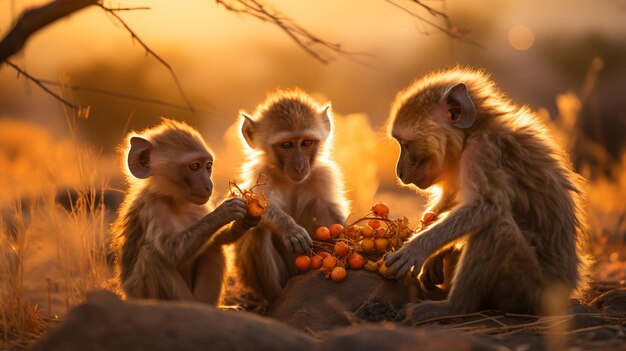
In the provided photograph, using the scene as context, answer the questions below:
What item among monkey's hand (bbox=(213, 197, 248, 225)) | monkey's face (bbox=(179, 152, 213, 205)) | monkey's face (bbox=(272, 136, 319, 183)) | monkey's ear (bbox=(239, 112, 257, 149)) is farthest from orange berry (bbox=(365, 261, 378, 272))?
monkey's ear (bbox=(239, 112, 257, 149))

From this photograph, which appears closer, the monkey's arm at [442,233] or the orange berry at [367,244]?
the monkey's arm at [442,233]

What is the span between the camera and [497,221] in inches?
200

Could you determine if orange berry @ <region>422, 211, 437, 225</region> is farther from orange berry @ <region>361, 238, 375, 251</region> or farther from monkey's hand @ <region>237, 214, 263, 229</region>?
monkey's hand @ <region>237, 214, 263, 229</region>

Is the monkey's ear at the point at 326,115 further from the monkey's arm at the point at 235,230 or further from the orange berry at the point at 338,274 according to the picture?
the orange berry at the point at 338,274

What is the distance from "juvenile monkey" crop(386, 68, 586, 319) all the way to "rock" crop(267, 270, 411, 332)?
328 millimetres

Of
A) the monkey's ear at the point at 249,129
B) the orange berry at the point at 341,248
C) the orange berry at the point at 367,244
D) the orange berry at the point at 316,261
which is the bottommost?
the orange berry at the point at 316,261

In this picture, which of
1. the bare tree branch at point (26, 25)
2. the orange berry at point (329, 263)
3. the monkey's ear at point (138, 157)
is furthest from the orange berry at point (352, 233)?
the bare tree branch at point (26, 25)

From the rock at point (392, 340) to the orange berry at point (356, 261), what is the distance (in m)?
1.97

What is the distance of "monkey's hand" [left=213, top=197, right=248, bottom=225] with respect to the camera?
541cm

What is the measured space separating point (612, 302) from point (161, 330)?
12.0 feet

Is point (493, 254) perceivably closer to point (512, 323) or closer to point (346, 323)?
point (512, 323)

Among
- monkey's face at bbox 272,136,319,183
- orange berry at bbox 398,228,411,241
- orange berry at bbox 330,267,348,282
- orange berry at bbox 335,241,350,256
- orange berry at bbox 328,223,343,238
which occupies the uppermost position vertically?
monkey's face at bbox 272,136,319,183

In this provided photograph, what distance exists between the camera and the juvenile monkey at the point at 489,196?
16.7ft

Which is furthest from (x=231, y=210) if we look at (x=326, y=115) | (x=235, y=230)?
(x=326, y=115)
